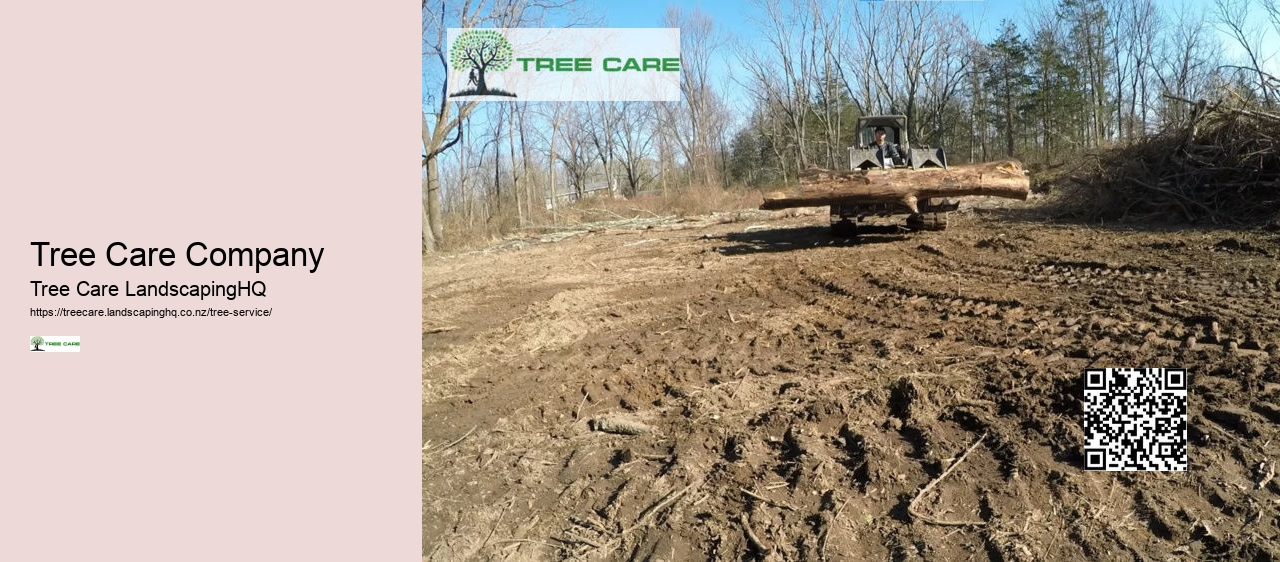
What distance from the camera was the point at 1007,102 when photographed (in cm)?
3609

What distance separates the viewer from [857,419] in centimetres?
390

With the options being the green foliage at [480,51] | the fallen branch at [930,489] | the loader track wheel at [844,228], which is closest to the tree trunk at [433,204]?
the green foliage at [480,51]

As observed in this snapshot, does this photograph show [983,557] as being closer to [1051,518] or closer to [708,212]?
[1051,518]

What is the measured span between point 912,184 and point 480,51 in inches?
454

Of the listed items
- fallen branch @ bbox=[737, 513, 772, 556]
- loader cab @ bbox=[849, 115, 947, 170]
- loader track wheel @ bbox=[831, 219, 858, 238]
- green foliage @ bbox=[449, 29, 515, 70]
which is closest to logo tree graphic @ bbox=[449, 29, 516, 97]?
green foliage @ bbox=[449, 29, 515, 70]

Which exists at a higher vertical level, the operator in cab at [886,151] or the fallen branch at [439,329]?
the operator in cab at [886,151]

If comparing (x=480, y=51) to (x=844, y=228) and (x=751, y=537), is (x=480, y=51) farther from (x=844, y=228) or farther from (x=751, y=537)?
(x=751, y=537)

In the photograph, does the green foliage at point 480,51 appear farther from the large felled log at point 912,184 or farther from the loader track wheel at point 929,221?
the loader track wheel at point 929,221

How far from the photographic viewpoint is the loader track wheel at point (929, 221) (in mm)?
Result: 11741

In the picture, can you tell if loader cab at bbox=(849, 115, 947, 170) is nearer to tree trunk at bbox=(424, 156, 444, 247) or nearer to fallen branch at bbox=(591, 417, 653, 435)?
fallen branch at bbox=(591, 417, 653, 435)

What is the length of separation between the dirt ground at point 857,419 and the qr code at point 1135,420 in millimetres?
66

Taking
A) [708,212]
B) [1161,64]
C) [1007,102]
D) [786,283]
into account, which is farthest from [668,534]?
[1007,102]

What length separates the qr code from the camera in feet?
10.4

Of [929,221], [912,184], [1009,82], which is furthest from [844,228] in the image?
[1009,82]
